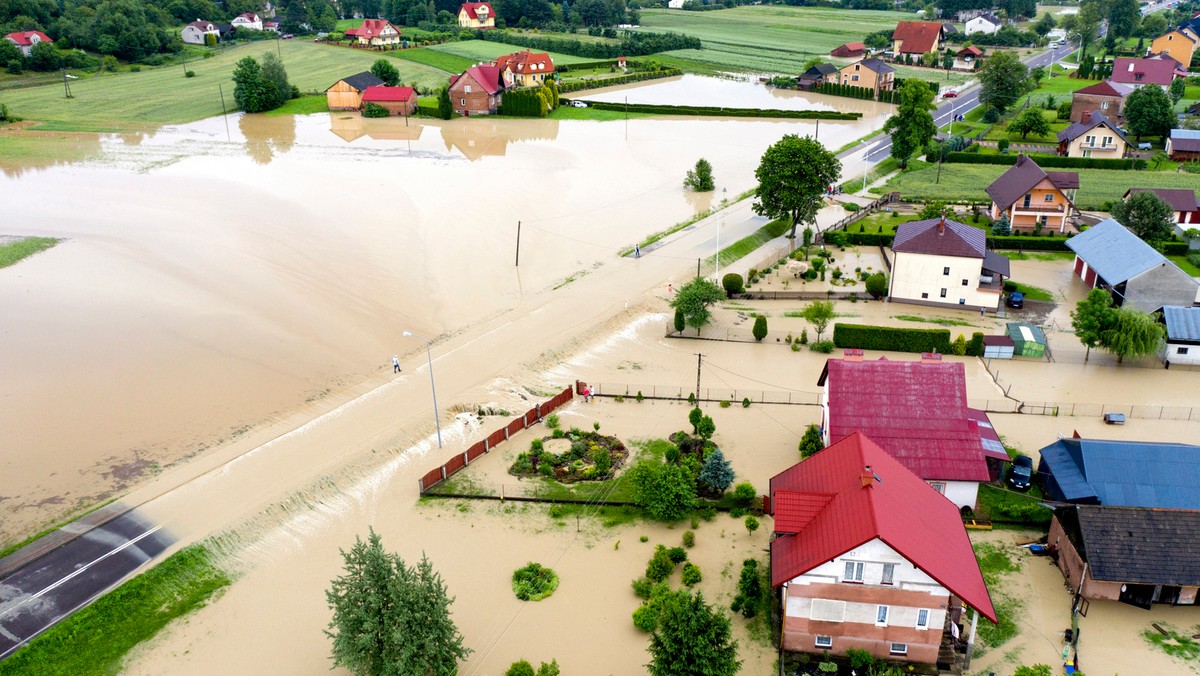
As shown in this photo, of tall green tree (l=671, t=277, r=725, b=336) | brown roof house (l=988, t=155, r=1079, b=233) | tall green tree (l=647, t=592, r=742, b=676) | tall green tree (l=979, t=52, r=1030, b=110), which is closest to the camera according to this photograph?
tall green tree (l=647, t=592, r=742, b=676)

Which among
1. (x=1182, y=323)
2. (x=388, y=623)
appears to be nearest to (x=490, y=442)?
(x=388, y=623)

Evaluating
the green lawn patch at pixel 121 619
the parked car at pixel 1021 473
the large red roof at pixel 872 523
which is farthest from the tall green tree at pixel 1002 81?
the green lawn patch at pixel 121 619

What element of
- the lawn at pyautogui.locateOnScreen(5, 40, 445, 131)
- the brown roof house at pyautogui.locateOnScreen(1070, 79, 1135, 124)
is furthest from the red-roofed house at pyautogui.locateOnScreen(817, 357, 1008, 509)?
the lawn at pyautogui.locateOnScreen(5, 40, 445, 131)

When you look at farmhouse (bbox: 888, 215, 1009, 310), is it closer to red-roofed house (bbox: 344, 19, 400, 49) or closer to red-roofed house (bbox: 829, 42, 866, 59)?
red-roofed house (bbox: 829, 42, 866, 59)

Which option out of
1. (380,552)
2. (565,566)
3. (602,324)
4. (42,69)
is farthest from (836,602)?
(42,69)

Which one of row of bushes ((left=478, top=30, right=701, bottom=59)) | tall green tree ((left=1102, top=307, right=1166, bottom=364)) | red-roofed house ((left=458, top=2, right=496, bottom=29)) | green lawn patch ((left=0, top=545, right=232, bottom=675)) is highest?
red-roofed house ((left=458, top=2, right=496, bottom=29))

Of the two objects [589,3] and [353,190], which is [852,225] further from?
[589,3]

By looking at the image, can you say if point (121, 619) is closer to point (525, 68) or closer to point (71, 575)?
point (71, 575)
